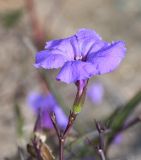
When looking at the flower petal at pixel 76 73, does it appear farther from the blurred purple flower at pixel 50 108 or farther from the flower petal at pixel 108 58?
the blurred purple flower at pixel 50 108

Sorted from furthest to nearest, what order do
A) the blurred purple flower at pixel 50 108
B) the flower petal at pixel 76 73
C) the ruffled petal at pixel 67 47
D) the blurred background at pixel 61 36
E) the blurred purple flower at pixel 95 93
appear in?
the blurred background at pixel 61 36 → the blurred purple flower at pixel 95 93 → the blurred purple flower at pixel 50 108 → the ruffled petal at pixel 67 47 → the flower petal at pixel 76 73

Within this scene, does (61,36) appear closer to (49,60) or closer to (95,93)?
(95,93)

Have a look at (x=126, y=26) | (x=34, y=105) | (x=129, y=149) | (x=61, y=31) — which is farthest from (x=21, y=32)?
(x=34, y=105)

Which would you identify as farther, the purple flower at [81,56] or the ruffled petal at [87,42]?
the ruffled petal at [87,42]

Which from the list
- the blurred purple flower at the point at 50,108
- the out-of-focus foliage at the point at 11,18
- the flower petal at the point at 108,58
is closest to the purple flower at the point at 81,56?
the flower petal at the point at 108,58

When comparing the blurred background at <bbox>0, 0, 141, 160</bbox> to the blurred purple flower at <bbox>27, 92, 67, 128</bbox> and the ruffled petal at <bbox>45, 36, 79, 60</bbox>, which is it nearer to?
the blurred purple flower at <bbox>27, 92, 67, 128</bbox>

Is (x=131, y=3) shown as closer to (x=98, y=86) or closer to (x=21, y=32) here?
(x=21, y=32)

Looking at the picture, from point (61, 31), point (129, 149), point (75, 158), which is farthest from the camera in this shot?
point (61, 31)

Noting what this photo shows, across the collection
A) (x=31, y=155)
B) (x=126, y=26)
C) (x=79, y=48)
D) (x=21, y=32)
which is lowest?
(x=31, y=155)
